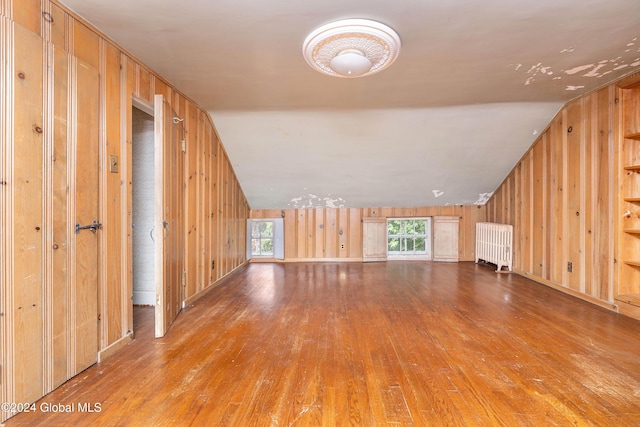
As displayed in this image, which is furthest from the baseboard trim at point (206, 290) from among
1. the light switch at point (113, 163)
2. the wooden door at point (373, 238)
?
the wooden door at point (373, 238)

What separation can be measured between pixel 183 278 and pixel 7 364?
1542mm

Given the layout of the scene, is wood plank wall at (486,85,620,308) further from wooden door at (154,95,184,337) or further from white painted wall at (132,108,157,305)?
white painted wall at (132,108,157,305)

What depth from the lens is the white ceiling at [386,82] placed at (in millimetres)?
1688

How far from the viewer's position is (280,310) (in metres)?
2.82

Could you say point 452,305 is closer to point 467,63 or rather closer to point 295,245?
point 467,63

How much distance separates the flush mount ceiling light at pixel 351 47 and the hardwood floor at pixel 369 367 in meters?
1.95

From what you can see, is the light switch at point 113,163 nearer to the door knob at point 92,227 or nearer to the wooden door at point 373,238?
the door knob at point 92,227

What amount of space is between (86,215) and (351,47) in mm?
1940

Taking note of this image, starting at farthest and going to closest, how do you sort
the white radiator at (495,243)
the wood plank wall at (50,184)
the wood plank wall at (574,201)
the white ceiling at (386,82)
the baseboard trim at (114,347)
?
the white radiator at (495,243) → the wood plank wall at (574,201) → the baseboard trim at (114,347) → the white ceiling at (386,82) → the wood plank wall at (50,184)

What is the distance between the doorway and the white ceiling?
23.9 inches

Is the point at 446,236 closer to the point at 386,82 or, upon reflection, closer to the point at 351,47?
the point at 386,82

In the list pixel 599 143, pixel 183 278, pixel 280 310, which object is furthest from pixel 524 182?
pixel 183 278

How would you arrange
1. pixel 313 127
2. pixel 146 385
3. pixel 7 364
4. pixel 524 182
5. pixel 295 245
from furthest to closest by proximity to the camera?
1. pixel 295 245
2. pixel 524 182
3. pixel 313 127
4. pixel 146 385
5. pixel 7 364

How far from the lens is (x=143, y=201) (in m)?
2.97
